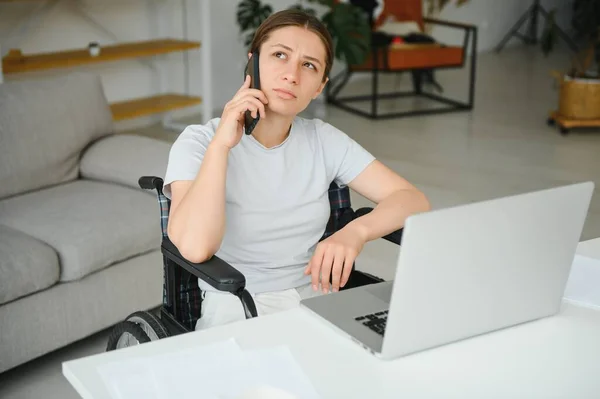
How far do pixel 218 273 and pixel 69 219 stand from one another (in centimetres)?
120

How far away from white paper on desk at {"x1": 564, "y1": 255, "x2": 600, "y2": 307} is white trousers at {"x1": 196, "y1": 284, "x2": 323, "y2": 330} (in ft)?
1.83

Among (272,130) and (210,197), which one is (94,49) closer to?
(272,130)

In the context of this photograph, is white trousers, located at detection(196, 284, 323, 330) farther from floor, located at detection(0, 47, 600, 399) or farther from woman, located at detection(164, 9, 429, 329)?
floor, located at detection(0, 47, 600, 399)

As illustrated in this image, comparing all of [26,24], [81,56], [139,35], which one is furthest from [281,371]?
[139,35]

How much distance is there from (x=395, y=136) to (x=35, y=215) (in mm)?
3259

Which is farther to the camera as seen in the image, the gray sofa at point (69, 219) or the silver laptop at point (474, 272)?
the gray sofa at point (69, 219)

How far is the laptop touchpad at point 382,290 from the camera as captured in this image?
1.34m

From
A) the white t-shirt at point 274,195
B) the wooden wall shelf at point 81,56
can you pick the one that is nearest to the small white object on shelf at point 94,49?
the wooden wall shelf at point 81,56

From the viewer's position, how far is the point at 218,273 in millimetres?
1484

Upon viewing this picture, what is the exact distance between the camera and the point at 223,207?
153cm

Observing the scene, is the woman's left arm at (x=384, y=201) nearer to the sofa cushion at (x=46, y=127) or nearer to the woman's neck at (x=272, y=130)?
the woman's neck at (x=272, y=130)

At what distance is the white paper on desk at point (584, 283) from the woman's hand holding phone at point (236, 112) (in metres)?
0.66

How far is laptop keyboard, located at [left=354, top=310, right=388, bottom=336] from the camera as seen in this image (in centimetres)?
121

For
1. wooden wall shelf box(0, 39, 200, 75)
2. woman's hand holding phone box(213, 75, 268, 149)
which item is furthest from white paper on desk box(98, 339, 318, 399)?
wooden wall shelf box(0, 39, 200, 75)
